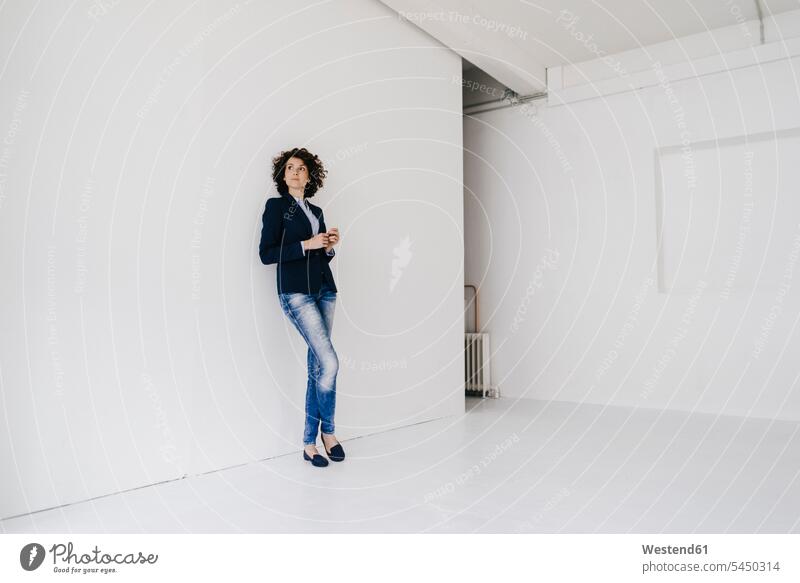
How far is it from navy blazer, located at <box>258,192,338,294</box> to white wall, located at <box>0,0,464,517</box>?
195 millimetres

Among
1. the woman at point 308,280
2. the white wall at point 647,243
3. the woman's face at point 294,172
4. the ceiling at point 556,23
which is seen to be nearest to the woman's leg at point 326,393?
the woman at point 308,280

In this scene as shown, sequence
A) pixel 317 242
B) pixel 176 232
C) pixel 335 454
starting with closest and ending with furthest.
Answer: pixel 176 232, pixel 317 242, pixel 335 454

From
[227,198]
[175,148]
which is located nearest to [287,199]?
[227,198]

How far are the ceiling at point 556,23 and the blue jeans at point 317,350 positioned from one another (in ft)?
6.84

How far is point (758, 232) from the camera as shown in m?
4.43

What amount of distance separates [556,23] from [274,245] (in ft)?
9.47

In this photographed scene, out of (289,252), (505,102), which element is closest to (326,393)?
(289,252)

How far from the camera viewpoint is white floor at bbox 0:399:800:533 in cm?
206

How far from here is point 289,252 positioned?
278 cm

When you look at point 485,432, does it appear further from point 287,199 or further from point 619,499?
point 287,199

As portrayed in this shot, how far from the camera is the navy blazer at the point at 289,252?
9.12ft

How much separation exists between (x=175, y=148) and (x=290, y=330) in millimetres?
1025

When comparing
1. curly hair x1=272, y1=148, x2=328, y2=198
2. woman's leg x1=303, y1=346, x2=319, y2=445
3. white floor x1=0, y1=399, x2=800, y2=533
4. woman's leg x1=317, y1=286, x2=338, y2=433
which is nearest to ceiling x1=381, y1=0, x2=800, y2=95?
curly hair x1=272, y1=148, x2=328, y2=198
